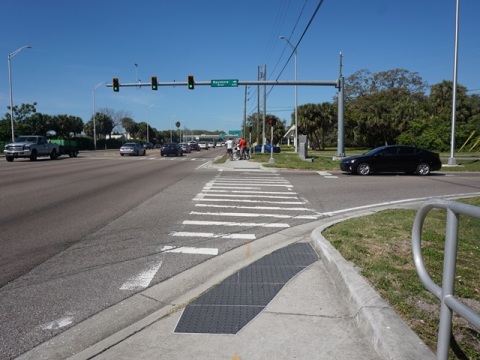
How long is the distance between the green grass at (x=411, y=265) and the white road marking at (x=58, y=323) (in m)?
3.19

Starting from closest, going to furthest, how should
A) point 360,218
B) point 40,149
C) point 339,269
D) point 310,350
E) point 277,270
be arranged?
point 310,350, point 339,269, point 277,270, point 360,218, point 40,149

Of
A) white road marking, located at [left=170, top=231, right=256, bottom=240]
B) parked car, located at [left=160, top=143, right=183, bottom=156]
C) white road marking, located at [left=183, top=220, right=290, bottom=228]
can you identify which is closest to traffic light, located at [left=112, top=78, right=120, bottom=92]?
parked car, located at [left=160, top=143, right=183, bottom=156]

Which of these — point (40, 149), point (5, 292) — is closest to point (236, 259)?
point (5, 292)

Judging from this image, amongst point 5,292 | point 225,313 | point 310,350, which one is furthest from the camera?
point 5,292

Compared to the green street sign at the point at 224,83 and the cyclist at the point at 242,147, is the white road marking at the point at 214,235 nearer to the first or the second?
the green street sign at the point at 224,83

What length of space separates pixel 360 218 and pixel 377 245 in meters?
2.50

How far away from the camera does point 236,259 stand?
21.0ft

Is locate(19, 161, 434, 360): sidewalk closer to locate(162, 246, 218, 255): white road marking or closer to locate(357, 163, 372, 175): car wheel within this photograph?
locate(162, 246, 218, 255): white road marking

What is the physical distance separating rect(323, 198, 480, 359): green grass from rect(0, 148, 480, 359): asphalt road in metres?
1.85

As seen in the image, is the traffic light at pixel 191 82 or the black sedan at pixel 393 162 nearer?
the black sedan at pixel 393 162

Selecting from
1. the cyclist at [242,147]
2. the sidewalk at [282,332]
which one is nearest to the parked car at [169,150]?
the cyclist at [242,147]

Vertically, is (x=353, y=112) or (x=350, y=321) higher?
(x=353, y=112)

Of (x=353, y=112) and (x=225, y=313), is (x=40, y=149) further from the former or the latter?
(x=353, y=112)

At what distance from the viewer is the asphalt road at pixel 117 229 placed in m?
4.61
